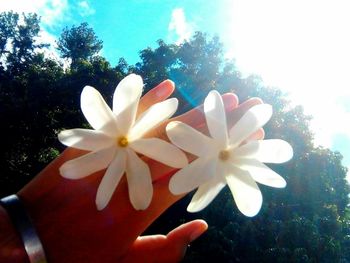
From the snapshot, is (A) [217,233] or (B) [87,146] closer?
(B) [87,146]

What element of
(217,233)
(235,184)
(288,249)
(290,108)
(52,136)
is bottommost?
(235,184)

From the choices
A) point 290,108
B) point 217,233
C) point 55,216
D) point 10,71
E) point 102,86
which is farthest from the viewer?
point 10,71

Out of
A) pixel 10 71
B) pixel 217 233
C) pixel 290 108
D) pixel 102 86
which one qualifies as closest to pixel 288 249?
pixel 217 233

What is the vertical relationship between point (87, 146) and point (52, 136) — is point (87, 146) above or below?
below

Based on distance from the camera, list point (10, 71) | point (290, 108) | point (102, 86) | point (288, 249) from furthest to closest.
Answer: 1. point (10, 71)
2. point (102, 86)
3. point (290, 108)
4. point (288, 249)

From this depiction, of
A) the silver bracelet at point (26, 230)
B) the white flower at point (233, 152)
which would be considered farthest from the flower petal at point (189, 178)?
the silver bracelet at point (26, 230)

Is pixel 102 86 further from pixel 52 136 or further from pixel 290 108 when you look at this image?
pixel 290 108
